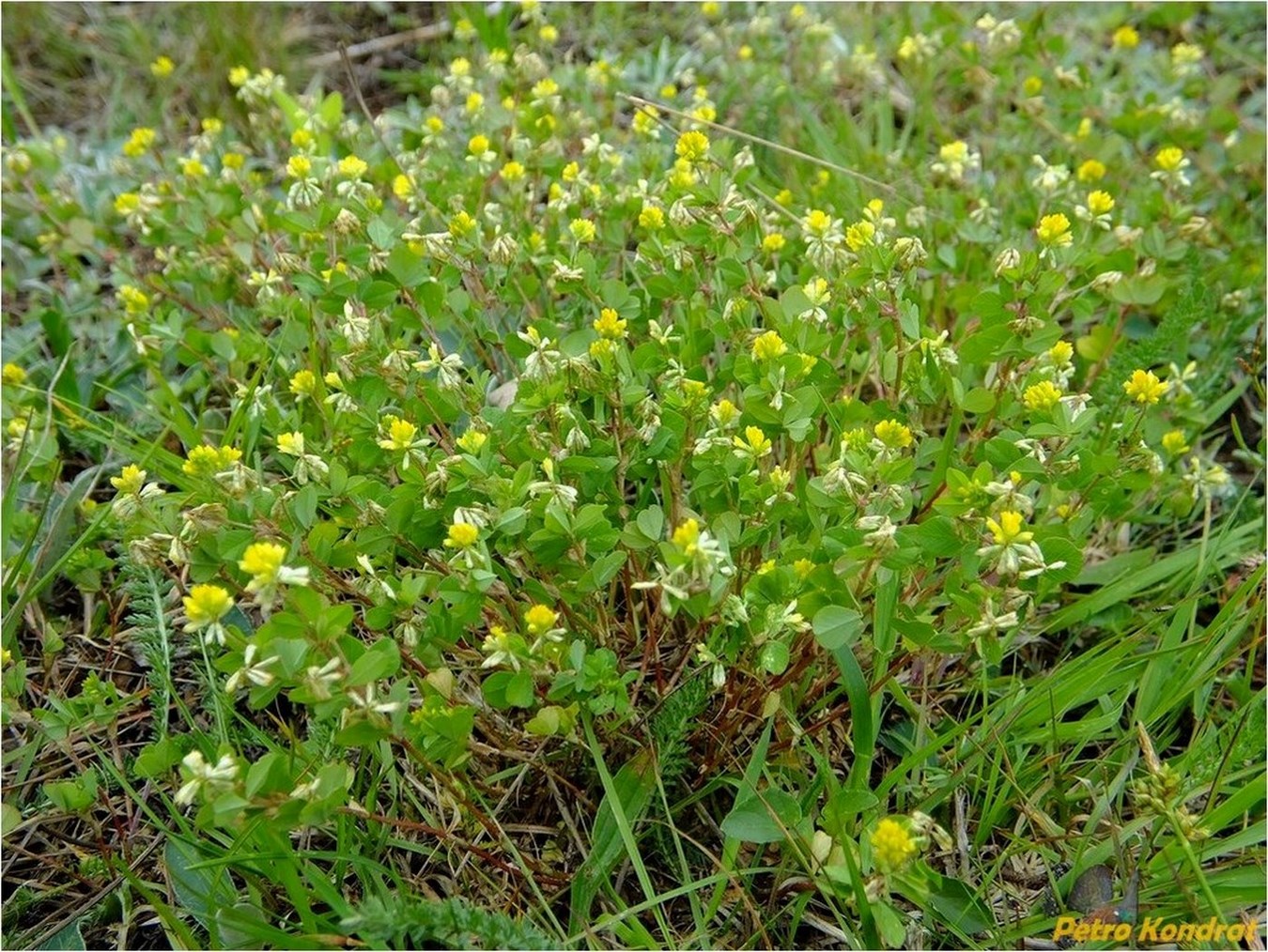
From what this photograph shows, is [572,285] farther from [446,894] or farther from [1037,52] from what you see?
[1037,52]

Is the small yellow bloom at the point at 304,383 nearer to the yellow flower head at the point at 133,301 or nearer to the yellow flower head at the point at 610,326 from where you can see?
the yellow flower head at the point at 610,326

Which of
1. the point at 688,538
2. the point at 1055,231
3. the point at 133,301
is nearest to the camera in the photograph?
the point at 688,538

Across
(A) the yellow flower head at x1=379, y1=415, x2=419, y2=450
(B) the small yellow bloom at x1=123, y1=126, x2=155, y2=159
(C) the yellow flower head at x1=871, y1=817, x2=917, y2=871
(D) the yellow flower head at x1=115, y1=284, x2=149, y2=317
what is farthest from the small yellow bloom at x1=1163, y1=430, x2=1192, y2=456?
(B) the small yellow bloom at x1=123, y1=126, x2=155, y2=159

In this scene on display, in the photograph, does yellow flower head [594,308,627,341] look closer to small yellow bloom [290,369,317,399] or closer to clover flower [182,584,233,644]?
small yellow bloom [290,369,317,399]

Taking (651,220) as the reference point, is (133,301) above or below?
below

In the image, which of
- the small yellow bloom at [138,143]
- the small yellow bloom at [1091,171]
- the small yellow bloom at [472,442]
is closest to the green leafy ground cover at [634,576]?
the small yellow bloom at [472,442]

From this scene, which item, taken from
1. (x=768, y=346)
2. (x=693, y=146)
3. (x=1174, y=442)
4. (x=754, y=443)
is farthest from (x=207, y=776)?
(x=1174, y=442)

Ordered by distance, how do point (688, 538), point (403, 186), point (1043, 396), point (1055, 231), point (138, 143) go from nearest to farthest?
point (688, 538), point (1043, 396), point (1055, 231), point (403, 186), point (138, 143)

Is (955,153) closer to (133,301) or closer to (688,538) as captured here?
(688,538)
